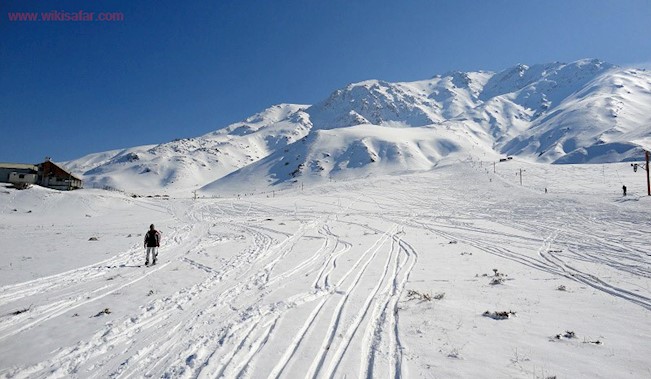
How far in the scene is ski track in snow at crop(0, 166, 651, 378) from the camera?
672cm

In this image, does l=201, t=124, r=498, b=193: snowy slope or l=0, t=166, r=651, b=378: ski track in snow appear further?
l=201, t=124, r=498, b=193: snowy slope

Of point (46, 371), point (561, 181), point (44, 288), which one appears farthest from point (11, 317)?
point (561, 181)

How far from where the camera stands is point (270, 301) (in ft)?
34.5

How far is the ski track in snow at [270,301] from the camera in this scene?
265 inches

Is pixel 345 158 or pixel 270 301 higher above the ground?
pixel 345 158

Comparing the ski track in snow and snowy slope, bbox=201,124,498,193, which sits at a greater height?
snowy slope, bbox=201,124,498,193

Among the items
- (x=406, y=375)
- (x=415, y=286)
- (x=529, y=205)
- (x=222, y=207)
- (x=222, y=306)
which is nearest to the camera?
(x=406, y=375)

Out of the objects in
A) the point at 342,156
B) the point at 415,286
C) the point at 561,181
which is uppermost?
the point at 342,156

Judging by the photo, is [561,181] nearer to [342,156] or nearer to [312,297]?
[312,297]

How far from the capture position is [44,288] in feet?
39.8

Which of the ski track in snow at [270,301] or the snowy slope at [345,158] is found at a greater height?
the snowy slope at [345,158]

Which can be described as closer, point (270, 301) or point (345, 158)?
point (270, 301)

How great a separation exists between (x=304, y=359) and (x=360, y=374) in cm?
115

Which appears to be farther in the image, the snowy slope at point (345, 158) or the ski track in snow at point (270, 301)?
the snowy slope at point (345, 158)
